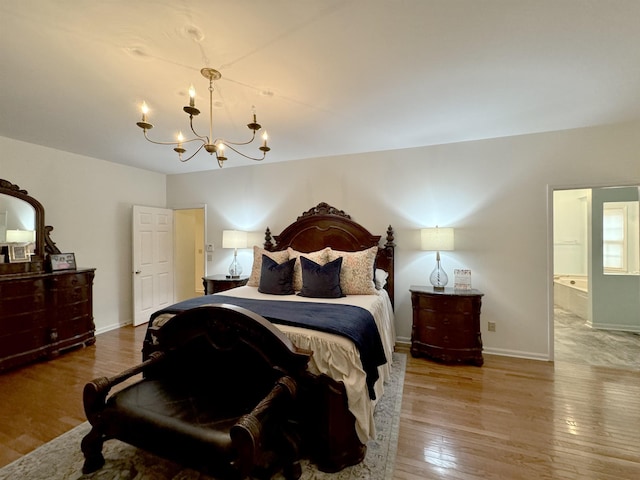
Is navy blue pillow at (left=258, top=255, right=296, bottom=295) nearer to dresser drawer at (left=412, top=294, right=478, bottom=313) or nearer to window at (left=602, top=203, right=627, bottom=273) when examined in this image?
dresser drawer at (left=412, top=294, right=478, bottom=313)

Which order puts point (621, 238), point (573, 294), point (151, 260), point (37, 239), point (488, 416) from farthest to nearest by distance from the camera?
point (573, 294)
point (151, 260)
point (621, 238)
point (37, 239)
point (488, 416)

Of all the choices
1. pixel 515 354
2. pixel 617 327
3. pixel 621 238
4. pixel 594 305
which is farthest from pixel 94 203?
pixel 621 238

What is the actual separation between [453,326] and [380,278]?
0.92 m

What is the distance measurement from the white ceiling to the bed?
1380 mm

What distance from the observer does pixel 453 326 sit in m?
3.09

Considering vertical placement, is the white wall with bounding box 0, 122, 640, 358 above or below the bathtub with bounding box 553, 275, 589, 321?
above

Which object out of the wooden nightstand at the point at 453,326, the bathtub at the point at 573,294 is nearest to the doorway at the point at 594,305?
the bathtub at the point at 573,294

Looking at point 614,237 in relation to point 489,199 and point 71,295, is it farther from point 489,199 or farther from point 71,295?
point 71,295

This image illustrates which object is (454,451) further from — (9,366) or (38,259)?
(38,259)

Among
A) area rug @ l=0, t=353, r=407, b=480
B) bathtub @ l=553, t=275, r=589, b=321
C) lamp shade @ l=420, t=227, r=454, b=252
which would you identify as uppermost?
lamp shade @ l=420, t=227, r=454, b=252

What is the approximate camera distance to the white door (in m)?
4.49

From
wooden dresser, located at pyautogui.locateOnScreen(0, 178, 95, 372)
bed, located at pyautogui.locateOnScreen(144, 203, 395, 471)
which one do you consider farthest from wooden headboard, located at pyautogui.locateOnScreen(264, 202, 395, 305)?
wooden dresser, located at pyautogui.locateOnScreen(0, 178, 95, 372)

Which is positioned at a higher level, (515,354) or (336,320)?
(336,320)

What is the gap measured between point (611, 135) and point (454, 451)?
11.5 feet
